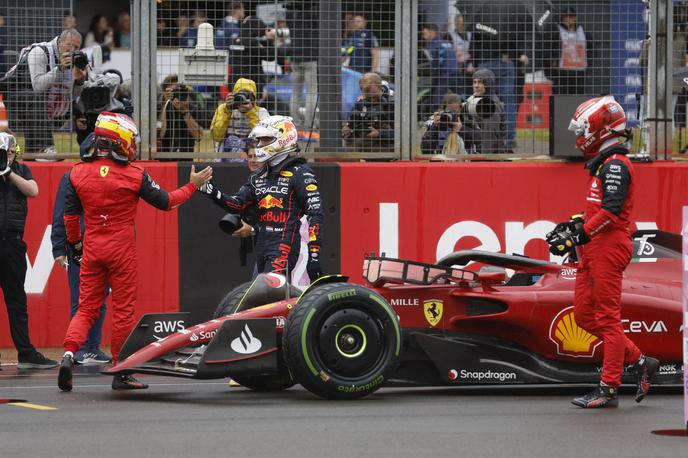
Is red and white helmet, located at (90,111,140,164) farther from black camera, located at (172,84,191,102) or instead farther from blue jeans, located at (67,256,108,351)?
black camera, located at (172,84,191,102)

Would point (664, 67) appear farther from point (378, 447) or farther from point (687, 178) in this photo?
point (378, 447)

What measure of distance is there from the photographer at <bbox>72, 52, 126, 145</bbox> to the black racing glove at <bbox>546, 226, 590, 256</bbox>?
515 cm

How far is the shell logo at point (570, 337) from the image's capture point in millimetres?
8695

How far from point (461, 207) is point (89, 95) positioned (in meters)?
3.64

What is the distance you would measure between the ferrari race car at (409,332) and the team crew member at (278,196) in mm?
799

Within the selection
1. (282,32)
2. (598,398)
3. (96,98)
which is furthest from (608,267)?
(96,98)

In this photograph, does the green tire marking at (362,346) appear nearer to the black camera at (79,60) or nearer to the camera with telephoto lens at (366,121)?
the camera with telephoto lens at (366,121)

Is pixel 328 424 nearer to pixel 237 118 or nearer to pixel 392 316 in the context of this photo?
pixel 392 316

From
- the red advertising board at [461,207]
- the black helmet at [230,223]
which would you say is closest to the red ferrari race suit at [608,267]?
the black helmet at [230,223]

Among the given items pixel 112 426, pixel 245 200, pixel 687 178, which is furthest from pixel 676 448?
pixel 687 178

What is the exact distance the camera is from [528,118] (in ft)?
41.6

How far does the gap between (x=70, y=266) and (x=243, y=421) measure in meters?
4.66

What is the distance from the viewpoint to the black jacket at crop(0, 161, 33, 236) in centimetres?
1125

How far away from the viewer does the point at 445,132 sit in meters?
12.7
